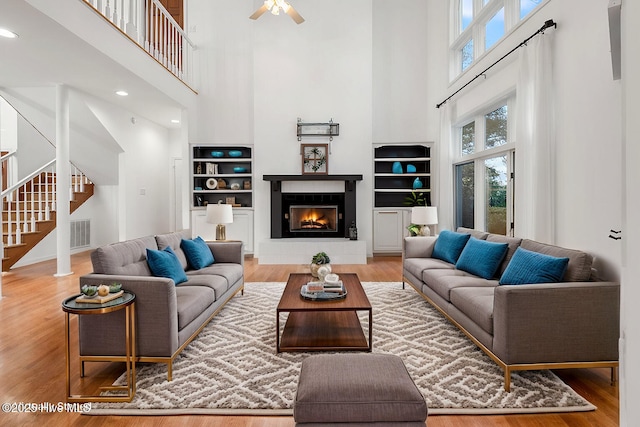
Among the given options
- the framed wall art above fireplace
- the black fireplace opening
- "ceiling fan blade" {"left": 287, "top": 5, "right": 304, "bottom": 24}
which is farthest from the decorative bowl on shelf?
"ceiling fan blade" {"left": 287, "top": 5, "right": 304, "bottom": 24}

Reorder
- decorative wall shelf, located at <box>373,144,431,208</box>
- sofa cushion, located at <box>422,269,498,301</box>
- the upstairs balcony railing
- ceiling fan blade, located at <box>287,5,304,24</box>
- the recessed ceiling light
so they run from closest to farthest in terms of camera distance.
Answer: sofa cushion, located at <box>422,269,498,301</box>
the recessed ceiling light
ceiling fan blade, located at <box>287,5,304,24</box>
the upstairs balcony railing
decorative wall shelf, located at <box>373,144,431,208</box>

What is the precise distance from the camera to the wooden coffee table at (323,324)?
286cm

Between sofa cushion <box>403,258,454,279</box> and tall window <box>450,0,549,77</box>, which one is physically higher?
tall window <box>450,0,549,77</box>

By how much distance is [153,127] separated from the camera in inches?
319

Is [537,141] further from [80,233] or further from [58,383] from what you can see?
[80,233]

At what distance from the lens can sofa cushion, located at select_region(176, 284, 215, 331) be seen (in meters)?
2.70

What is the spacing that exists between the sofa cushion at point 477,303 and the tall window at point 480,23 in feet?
9.66

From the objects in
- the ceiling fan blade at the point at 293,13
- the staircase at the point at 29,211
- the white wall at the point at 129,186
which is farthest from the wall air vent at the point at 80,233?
the ceiling fan blade at the point at 293,13

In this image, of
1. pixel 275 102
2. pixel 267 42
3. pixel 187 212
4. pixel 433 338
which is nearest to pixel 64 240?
pixel 187 212

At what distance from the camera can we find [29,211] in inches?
263

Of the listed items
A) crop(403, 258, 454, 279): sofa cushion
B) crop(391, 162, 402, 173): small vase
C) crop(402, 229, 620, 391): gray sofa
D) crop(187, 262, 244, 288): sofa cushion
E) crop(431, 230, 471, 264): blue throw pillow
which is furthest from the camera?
crop(391, 162, 402, 173): small vase

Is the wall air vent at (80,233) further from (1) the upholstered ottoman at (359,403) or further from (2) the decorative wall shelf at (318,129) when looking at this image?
(1) the upholstered ottoman at (359,403)

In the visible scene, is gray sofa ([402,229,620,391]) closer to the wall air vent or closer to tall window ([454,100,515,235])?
tall window ([454,100,515,235])

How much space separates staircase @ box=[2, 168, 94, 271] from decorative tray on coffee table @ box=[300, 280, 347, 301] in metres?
5.62
